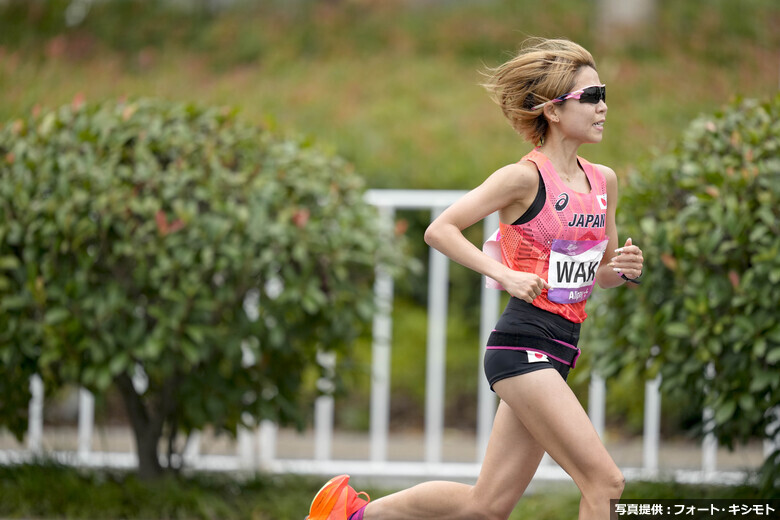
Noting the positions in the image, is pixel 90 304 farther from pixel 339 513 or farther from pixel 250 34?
pixel 250 34

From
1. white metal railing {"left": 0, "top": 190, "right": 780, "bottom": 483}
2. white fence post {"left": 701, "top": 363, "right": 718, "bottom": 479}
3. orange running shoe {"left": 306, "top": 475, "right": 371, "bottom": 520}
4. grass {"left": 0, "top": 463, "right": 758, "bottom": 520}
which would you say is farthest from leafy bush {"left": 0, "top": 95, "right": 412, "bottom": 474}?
white fence post {"left": 701, "top": 363, "right": 718, "bottom": 479}

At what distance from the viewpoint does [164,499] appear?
13.8 feet

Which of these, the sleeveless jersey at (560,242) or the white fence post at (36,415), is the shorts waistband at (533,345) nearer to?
the sleeveless jersey at (560,242)

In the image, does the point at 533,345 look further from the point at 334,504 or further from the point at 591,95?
the point at 334,504

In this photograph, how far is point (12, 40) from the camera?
11258 millimetres

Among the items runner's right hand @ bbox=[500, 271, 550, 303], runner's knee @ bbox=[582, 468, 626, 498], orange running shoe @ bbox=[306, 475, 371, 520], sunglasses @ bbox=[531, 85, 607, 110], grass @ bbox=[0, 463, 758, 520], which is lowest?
grass @ bbox=[0, 463, 758, 520]

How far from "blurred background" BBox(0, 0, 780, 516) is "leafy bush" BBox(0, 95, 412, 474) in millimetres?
1933

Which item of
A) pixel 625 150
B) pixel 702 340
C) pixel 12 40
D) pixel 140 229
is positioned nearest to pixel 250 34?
pixel 12 40

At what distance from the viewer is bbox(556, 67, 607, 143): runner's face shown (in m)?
2.65

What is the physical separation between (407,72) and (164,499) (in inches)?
280

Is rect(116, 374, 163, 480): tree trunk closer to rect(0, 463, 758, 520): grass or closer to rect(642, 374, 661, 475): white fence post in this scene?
rect(0, 463, 758, 520): grass

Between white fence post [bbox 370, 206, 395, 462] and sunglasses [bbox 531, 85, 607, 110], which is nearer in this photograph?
sunglasses [bbox 531, 85, 607, 110]

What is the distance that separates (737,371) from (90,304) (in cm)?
277

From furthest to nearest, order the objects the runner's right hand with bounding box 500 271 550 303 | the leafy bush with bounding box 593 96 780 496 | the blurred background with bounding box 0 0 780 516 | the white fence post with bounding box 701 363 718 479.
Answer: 1. the blurred background with bounding box 0 0 780 516
2. the white fence post with bounding box 701 363 718 479
3. the leafy bush with bounding box 593 96 780 496
4. the runner's right hand with bounding box 500 271 550 303
